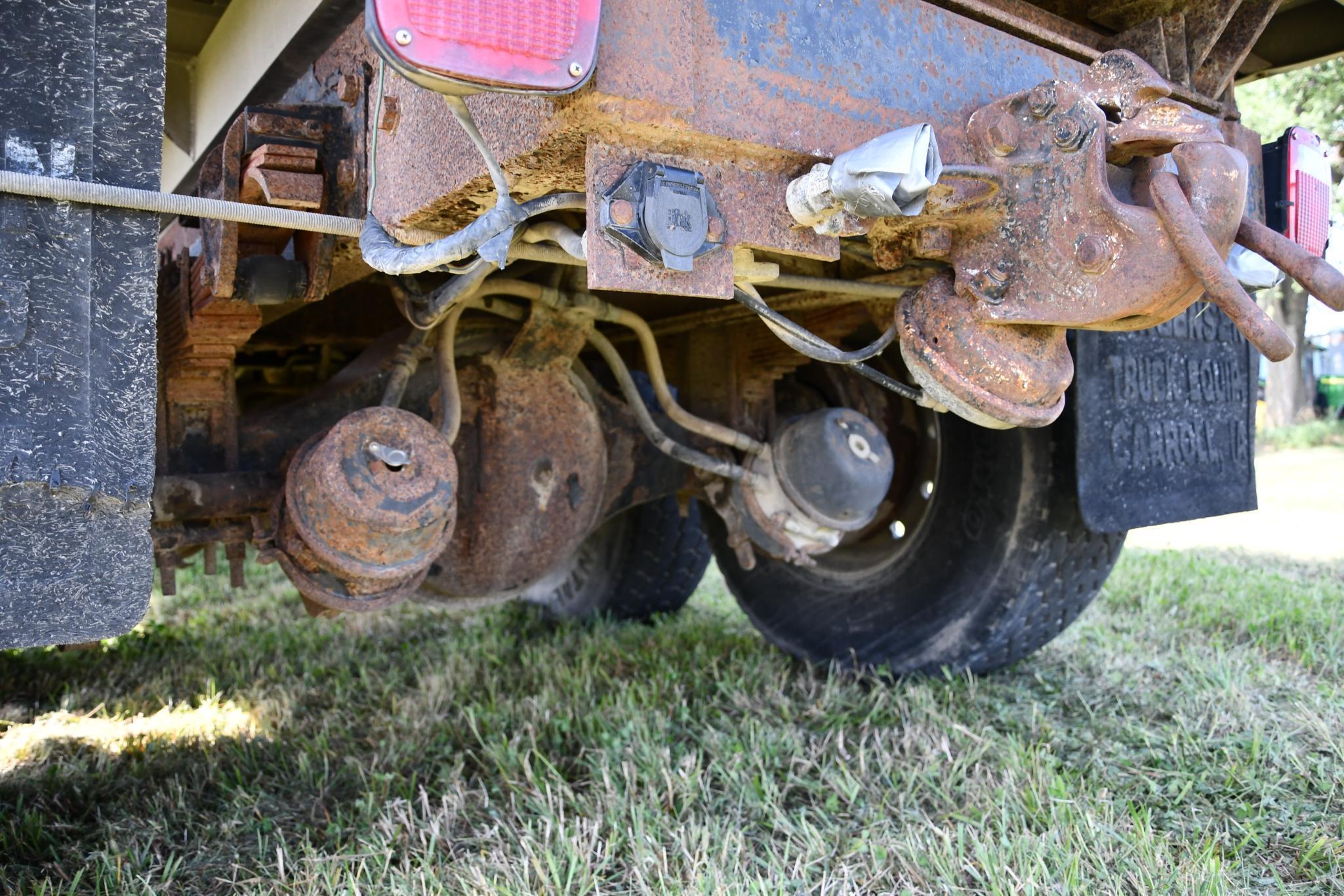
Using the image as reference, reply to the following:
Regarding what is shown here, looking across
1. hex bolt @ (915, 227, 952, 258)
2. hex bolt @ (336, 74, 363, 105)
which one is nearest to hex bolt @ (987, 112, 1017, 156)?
hex bolt @ (915, 227, 952, 258)

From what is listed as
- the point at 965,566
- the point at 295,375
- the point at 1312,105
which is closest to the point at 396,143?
the point at 965,566

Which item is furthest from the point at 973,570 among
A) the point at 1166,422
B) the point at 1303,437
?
the point at 1303,437

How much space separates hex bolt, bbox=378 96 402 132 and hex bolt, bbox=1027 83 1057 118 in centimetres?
73

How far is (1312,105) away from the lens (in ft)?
26.8

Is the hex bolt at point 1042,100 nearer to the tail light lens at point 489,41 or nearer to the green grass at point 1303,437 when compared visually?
the tail light lens at point 489,41

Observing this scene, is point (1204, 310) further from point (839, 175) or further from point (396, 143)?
point (396, 143)

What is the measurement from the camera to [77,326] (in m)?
0.90

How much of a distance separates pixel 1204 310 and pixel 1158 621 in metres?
1.16

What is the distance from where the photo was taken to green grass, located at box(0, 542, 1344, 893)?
4.36ft

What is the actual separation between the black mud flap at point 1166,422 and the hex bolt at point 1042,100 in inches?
25.1

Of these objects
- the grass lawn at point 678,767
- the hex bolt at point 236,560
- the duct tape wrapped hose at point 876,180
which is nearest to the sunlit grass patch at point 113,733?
the grass lawn at point 678,767

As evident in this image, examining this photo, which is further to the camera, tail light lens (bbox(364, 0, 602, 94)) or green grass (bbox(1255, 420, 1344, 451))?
green grass (bbox(1255, 420, 1344, 451))

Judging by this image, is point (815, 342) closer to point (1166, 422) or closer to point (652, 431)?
point (652, 431)

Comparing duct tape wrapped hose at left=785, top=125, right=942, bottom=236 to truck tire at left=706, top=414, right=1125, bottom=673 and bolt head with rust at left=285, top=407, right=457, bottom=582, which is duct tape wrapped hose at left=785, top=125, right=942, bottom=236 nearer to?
bolt head with rust at left=285, top=407, right=457, bottom=582
